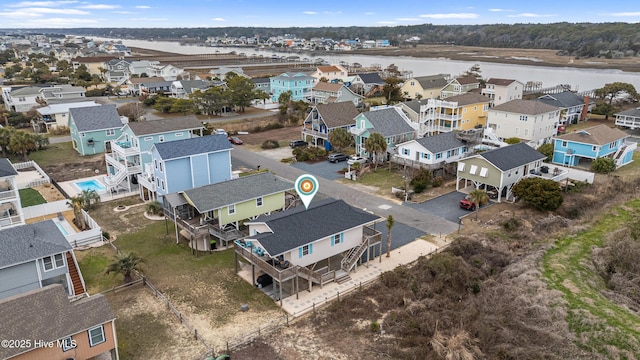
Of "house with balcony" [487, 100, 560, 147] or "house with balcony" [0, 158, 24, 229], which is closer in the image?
"house with balcony" [0, 158, 24, 229]

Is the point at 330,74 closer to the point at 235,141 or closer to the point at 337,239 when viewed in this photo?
the point at 235,141

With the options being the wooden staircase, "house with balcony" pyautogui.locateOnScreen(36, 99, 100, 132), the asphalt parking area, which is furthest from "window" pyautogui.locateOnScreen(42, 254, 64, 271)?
"house with balcony" pyautogui.locateOnScreen(36, 99, 100, 132)

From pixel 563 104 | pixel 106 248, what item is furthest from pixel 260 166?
pixel 563 104

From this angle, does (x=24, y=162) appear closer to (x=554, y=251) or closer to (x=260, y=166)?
(x=260, y=166)

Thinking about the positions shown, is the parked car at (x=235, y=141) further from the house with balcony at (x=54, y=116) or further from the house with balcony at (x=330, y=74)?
the house with balcony at (x=330, y=74)

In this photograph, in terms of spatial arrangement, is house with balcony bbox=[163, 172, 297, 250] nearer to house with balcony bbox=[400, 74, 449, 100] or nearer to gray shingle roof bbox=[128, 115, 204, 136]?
gray shingle roof bbox=[128, 115, 204, 136]

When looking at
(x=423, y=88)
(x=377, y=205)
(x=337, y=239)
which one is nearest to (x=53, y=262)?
(x=337, y=239)

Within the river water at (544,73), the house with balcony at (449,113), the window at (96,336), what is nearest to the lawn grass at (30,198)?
the window at (96,336)
